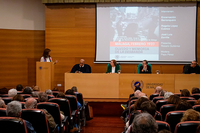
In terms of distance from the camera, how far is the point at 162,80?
5809 mm

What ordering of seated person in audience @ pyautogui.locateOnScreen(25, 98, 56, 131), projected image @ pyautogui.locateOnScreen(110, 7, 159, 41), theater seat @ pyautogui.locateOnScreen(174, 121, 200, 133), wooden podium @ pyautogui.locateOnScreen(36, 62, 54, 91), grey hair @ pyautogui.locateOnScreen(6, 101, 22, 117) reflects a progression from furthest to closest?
projected image @ pyautogui.locateOnScreen(110, 7, 159, 41)
wooden podium @ pyautogui.locateOnScreen(36, 62, 54, 91)
seated person in audience @ pyautogui.locateOnScreen(25, 98, 56, 131)
grey hair @ pyautogui.locateOnScreen(6, 101, 22, 117)
theater seat @ pyautogui.locateOnScreen(174, 121, 200, 133)

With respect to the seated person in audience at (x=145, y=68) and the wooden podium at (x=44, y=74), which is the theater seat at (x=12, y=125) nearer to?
the wooden podium at (x=44, y=74)

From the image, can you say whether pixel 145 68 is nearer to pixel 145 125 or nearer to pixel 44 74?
pixel 44 74

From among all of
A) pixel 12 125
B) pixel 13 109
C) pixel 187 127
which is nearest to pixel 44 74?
pixel 13 109

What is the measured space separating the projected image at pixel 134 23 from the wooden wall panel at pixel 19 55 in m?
2.86

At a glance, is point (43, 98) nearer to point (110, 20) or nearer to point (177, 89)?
point (177, 89)

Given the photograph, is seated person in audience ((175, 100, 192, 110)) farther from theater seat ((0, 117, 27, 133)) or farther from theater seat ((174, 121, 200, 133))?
theater seat ((0, 117, 27, 133))

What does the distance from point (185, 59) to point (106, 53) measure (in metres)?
2.80

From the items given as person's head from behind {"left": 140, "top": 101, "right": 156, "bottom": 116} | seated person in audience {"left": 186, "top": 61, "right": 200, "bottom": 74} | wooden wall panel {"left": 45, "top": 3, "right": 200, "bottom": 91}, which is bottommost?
person's head from behind {"left": 140, "top": 101, "right": 156, "bottom": 116}

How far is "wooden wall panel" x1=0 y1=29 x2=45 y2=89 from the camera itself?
8242 millimetres

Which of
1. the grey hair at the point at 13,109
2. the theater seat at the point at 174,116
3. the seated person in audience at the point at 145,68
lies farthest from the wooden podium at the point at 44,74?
the theater seat at the point at 174,116

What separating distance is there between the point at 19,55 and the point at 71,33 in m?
2.17

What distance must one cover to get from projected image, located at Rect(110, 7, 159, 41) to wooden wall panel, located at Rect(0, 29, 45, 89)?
2863mm

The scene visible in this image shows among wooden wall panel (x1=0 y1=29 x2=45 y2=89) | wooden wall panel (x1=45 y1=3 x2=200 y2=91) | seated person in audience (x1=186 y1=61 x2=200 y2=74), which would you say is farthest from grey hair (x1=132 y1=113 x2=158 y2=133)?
wooden wall panel (x1=0 y1=29 x2=45 y2=89)
